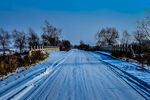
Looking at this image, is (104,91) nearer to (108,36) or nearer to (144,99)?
(144,99)

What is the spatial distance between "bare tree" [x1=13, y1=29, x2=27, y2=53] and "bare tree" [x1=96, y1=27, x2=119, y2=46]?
32118 mm

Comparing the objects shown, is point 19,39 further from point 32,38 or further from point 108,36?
point 108,36

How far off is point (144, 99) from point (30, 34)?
43926mm

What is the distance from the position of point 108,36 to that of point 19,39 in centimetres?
3698

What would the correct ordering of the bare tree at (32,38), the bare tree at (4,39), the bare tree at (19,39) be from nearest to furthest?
the bare tree at (4,39), the bare tree at (19,39), the bare tree at (32,38)

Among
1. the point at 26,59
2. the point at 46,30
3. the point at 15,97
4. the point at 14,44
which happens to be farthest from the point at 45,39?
the point at 15,97

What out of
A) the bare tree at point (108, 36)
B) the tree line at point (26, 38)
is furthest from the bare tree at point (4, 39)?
the bare tree at point (108, 36)

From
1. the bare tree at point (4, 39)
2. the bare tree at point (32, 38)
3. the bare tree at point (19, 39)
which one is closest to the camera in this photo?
the bare tree at point (4, 39)

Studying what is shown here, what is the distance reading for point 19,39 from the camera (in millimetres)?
37750

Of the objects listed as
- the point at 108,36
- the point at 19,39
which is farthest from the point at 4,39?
the point at 108,36

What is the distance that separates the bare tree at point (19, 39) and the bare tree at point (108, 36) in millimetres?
32118

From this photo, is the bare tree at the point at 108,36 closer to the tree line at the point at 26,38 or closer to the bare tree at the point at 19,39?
the tree line at the point at 26,38

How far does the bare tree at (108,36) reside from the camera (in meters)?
41.4

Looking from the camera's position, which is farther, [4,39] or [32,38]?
[32,38]
